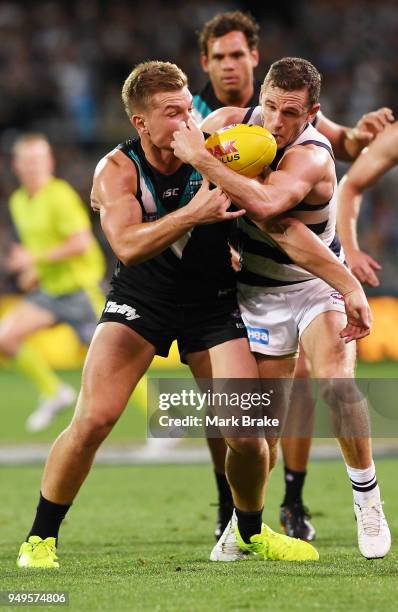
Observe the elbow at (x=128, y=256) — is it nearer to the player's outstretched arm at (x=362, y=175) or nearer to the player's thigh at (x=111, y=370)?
the player's thigh at (x=111, y=370)

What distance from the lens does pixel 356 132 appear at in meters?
6.83

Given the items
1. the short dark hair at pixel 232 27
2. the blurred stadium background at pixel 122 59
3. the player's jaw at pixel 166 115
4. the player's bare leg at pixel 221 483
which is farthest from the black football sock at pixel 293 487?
the blurred stadium background at pixel 122 59

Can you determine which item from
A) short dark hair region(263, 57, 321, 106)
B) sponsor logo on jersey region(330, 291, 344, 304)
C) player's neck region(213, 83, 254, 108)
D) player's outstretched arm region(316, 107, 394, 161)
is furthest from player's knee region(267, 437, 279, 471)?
player's neck region(213, 83, 254, 108)

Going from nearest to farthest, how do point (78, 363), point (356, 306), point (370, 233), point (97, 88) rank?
point (356, 306)
point (78, 363)
point (370, 233)
point (97, 88)

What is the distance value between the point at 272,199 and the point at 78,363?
13.2 m

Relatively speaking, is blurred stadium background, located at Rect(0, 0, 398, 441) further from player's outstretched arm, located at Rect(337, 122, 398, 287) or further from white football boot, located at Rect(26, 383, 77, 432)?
player's outstretched arm, located at Rect(337, 122, 398, 287)

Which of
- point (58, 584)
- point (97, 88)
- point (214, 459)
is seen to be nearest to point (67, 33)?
point (97, 88)

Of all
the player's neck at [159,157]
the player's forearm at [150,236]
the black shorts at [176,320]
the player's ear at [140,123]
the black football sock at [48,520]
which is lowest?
the black football sock at [48,520]

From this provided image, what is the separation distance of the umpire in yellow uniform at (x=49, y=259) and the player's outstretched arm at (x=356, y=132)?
4337 millimetres

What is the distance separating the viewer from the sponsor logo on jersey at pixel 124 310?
5.70m

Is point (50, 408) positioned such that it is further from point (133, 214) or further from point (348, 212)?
point (133, 214)

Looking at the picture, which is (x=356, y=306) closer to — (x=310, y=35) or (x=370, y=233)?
(x=370, y=233)

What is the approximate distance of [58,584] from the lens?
501 cm

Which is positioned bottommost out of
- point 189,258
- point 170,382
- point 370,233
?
point 370,233
